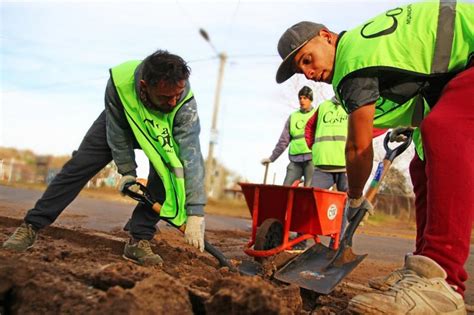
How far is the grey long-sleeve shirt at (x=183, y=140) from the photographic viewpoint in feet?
10.2

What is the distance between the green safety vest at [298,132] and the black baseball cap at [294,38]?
3995mm

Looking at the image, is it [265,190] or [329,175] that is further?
[329,175]

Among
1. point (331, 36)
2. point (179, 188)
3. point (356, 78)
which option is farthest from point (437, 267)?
point (179, 188)

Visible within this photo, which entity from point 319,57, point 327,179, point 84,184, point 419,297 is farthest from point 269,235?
point 327,179

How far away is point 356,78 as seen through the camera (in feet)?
7.22

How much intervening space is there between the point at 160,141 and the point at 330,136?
2990mm

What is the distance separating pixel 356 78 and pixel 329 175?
3.62 metres

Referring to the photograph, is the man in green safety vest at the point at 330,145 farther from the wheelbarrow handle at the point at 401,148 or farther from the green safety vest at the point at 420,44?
the green safety vest at the point at 420,44

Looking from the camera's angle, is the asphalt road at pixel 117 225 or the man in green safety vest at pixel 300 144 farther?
the man in green safety vest at pixel 300 144

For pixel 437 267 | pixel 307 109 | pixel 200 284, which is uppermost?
pixel 307 109

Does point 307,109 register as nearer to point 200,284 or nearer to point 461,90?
point 461,90

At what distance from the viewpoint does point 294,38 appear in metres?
2.42

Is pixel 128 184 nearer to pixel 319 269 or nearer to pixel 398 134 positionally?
pixel 319 269

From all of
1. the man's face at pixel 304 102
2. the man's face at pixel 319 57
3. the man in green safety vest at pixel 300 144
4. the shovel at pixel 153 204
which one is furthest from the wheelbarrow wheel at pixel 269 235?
the man's face at pixel 304 102
